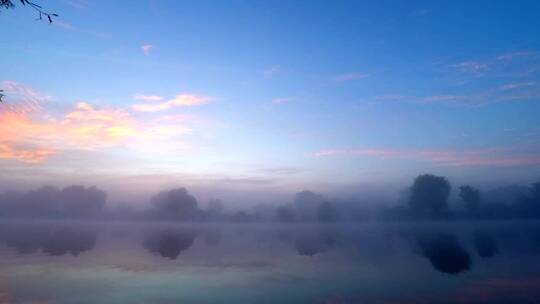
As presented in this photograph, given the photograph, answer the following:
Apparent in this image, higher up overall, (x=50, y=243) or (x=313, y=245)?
(x=50, y=243)

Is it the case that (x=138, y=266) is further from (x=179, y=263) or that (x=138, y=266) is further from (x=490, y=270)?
(x=490, y=270)

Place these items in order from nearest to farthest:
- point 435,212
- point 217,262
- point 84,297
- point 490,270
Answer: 1. point 84,297
2. point 490,270
3. point 217,262
4. point 435,212

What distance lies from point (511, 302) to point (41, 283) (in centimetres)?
3510

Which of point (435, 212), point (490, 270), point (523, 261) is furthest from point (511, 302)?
point (435, 212)

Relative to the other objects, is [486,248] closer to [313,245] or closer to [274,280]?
[313,245]

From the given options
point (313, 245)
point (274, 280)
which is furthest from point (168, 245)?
Answer: point (274, 280)

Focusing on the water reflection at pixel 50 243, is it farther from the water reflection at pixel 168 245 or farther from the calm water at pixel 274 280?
the calm water at pixel 274 280

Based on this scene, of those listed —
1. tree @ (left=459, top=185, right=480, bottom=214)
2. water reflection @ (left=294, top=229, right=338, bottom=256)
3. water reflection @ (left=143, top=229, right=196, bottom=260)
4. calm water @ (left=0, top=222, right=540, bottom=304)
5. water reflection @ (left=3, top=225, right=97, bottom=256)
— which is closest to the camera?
calm water @ (left=0, top=222, right=540, bottom=304)

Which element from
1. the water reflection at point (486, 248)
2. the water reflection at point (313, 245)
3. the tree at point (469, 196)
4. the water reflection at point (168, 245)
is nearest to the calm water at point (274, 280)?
the water reflection at point (486, 248)

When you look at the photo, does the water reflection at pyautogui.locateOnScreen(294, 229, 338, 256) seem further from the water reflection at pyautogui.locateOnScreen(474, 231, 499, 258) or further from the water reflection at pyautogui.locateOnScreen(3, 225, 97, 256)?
the water reflection at pyautogui.locateOnScreen(3, 225, 97, 256)

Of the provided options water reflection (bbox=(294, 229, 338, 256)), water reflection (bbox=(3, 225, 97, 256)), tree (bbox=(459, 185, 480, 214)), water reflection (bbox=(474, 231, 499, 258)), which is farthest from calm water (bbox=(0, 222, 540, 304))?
tree (bbox=(459, 185, 480, 214))

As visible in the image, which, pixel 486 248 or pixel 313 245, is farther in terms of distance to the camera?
pixel 313 245

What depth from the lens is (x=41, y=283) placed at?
31.0 meters

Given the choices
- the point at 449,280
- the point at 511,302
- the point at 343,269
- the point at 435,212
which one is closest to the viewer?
the point at 511,302
